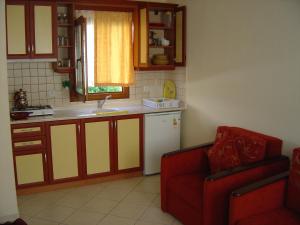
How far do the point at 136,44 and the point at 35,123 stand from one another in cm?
163

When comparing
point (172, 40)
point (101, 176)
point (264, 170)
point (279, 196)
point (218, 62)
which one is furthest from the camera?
point (172, 40)

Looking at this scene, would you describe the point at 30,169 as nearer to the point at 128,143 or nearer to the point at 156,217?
the point at 128,143

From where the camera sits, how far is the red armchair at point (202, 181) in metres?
2.73

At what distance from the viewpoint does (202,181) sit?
3.19 m

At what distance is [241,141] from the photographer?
317cm

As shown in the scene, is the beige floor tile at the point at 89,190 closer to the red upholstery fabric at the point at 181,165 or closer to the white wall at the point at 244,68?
the red upholstery fabric at the point at 181,165

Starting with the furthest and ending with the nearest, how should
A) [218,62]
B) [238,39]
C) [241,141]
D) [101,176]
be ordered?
[101,176]
[218,62]
[238,39]
[241,141]

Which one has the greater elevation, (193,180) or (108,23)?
(108,23)

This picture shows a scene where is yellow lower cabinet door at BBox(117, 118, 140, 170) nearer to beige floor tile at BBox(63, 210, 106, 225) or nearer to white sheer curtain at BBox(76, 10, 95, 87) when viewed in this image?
white sheer curtain at BBox(76, 10, 95, 87)

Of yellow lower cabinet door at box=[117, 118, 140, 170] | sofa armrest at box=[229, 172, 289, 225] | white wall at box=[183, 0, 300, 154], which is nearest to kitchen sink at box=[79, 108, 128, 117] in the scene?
yellow lower cabinet door at box=[117, 118, 140, 170]

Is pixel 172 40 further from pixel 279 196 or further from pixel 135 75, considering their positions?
pixel 279 196

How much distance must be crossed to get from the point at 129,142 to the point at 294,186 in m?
2.18

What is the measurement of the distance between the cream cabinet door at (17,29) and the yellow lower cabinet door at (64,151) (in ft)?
3.01

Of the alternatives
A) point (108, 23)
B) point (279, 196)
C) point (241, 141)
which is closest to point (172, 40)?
point (108, 23)
